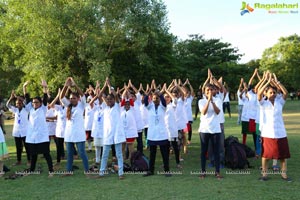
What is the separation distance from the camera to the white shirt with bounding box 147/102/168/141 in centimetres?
775

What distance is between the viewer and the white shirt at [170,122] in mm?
8578

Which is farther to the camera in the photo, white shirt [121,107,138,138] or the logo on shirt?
the logo on shirt

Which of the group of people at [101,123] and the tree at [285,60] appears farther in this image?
the tree at [285,60]

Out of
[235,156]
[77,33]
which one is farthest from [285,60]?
[235,156]

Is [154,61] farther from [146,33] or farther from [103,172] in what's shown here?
[103,172]

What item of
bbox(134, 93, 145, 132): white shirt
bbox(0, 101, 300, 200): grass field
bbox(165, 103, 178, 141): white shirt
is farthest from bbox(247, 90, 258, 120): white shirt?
bbox(134, 93, 145, 132): white shirt

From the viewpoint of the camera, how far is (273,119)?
7.02 m

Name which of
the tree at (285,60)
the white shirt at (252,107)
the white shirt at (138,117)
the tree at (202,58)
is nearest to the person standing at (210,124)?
the white shirt at (252,107)

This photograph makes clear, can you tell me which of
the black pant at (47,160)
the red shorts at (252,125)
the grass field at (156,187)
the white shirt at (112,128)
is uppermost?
the white shirt at (112,128)

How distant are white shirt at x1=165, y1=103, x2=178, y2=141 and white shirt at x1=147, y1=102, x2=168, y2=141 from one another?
69 centimetres

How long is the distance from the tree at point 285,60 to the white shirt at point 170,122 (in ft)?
181

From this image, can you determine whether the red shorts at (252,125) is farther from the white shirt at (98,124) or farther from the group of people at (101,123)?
the white shirt at (98,124)

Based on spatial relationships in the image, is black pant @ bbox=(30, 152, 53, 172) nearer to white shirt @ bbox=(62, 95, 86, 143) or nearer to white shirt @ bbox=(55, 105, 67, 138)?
white shirt @ bbox=(62, 95, 86, 143)

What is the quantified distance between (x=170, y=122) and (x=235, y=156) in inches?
70.5
